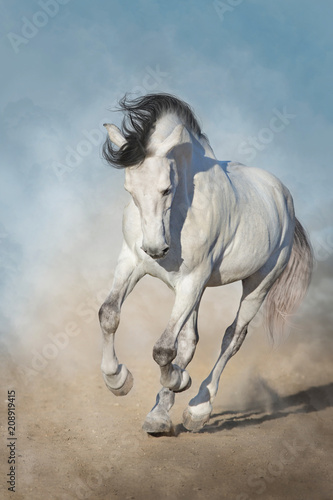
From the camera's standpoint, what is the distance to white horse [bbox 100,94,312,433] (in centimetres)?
523

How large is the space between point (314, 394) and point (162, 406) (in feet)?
10.3

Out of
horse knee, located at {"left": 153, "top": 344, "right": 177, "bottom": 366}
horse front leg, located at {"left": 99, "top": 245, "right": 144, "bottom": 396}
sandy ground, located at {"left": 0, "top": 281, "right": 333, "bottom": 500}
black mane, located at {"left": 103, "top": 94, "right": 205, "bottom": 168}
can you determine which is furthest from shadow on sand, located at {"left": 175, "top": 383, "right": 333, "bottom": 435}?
black mane, located at {"left": 103, "top": 94, "right": 205, "bottom": 168}

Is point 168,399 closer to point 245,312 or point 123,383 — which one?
point 123,383

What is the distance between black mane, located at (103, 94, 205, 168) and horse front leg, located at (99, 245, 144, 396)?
2.94ft

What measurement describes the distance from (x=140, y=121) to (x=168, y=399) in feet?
8.50

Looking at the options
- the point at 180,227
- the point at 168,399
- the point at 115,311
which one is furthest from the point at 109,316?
Result: the point at 168,399

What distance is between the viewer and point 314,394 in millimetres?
9039

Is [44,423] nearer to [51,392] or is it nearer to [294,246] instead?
[51,392]

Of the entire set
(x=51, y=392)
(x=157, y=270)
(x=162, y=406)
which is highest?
(x=157, y=270)

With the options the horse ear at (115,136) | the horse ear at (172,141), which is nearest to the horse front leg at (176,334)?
the horse ear at (172,141)

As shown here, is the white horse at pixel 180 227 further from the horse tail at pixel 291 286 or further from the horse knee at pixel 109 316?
the horse tail at pixel 291 286

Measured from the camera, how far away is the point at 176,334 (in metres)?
5.76

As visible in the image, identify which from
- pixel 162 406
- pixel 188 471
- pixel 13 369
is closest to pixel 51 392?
pixel 13 369

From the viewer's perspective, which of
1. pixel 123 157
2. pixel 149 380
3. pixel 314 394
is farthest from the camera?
pixel 149 380
